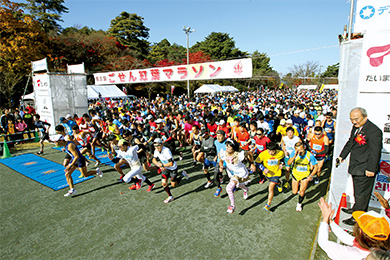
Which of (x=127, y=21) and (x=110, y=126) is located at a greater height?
(x=127, y=21)

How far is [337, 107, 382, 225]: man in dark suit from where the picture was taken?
322 centimetres

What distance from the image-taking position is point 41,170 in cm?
775

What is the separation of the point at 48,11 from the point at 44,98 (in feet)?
112

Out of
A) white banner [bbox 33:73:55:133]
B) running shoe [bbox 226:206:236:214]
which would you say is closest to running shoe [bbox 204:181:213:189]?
running shoe [bbox 226:206:236:214]

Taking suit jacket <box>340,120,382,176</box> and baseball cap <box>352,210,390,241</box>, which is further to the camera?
suit jacket <box>340,120,382,176</box>

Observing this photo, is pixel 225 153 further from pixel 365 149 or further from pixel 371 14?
pixel 371 14

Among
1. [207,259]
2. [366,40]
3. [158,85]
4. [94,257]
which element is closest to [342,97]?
[366,40]

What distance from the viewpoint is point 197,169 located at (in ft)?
24.6

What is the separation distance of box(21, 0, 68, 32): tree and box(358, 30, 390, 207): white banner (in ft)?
135

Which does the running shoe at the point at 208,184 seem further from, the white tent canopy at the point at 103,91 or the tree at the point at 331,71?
the tree at the point at 331,71

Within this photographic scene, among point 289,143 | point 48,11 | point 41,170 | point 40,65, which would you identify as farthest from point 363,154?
point 48,11

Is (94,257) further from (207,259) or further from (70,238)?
(207,259)

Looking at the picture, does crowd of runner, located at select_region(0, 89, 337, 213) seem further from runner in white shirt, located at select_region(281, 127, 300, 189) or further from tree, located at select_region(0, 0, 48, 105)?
tree, located at select_region(0, 0, 48, 105)

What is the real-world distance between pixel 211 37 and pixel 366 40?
60.3 m
